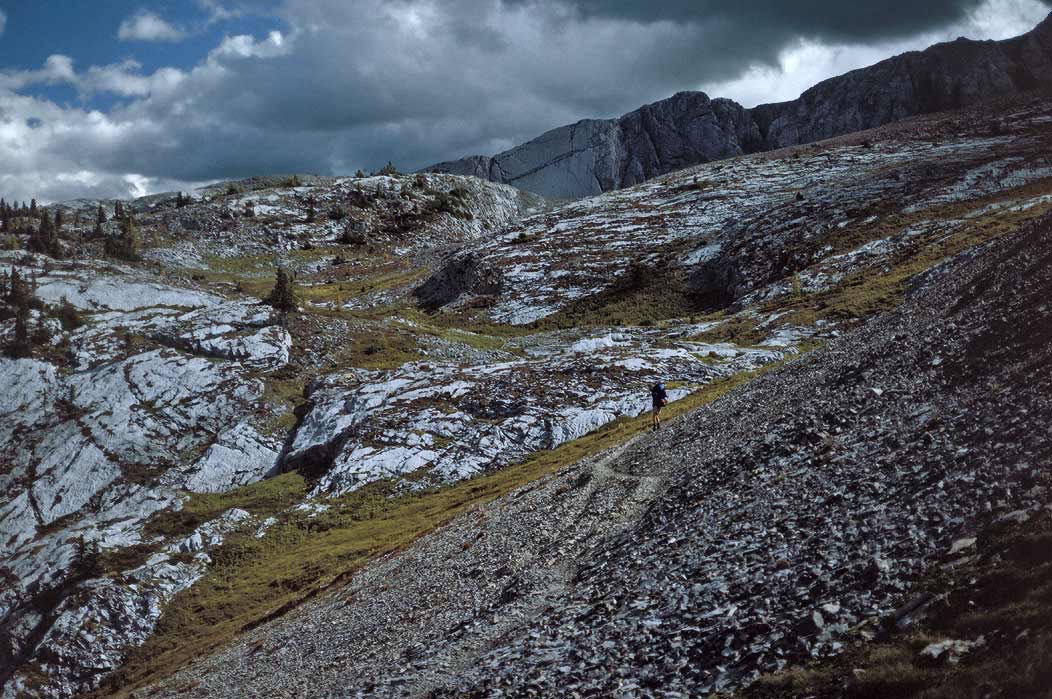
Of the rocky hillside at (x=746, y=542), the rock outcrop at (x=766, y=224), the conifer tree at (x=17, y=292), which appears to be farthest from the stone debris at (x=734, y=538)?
the conifer tree at (x=17, y=292)

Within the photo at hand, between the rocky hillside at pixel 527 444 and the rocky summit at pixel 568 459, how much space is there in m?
0.21

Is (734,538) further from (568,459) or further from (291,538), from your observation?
(291,538)

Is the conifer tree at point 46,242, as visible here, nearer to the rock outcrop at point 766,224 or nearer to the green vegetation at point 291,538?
the rock outcrop at point 766,224

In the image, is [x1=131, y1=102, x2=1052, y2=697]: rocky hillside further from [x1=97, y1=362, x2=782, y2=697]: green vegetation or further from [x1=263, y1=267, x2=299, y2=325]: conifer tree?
[x1=263, y1=267, x2=299, y2=325]: conifer tree

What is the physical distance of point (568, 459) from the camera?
47.5 meters

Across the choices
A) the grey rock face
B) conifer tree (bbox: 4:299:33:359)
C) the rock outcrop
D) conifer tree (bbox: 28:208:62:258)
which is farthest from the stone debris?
the grey rock face

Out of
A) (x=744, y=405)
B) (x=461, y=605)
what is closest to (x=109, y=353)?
(x=461, y=605)

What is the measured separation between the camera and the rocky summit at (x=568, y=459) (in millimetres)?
15875

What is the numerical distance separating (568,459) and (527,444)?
8660 millimetres

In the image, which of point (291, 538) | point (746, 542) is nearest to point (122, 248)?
point (291, 538)

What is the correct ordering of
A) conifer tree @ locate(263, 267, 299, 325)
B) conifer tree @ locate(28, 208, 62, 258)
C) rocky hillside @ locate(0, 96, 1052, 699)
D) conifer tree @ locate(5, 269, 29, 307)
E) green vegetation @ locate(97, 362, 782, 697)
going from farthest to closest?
conifer tree @ locate(28, 208, 62, 258) → conifer tree @ locate(263, 267, 299, 325) → conifer tree @ locate(5, 269, 29, 307) → green vegetation @ locate(97, 362, 782, 697) → rocky hillside @ locate(0, 96, 1052, 699)

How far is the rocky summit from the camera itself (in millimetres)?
15875

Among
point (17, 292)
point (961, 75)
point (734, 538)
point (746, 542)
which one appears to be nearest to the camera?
point (746, 542)

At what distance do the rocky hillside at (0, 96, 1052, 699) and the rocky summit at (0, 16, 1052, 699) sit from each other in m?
0.21
